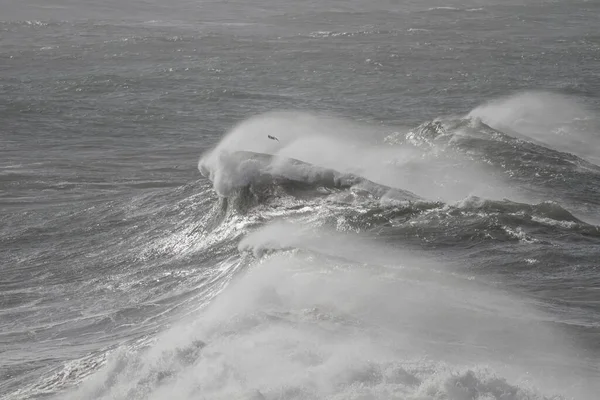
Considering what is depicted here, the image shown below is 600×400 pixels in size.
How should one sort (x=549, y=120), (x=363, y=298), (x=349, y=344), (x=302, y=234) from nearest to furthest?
1. (x=349, y=344)
2. (x=363, y=298)
3. (x=302, y=234)
4. (x=549, y=120)

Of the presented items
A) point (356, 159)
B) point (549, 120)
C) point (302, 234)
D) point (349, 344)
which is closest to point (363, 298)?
point (349, 344)

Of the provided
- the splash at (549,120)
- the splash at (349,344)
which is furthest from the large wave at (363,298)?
the splash at (549,120)

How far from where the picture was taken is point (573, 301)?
1144 centimetres

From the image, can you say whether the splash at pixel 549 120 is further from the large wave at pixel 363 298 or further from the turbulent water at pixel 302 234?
the large wave at pixel 363 298

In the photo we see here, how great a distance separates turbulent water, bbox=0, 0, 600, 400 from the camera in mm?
9984

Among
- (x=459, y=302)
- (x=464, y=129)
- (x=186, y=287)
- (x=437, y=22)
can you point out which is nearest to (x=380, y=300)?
(x=459, y=302)

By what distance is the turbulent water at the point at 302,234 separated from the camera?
998 centimetres

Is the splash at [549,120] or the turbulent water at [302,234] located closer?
the turbulent water at [302,234]

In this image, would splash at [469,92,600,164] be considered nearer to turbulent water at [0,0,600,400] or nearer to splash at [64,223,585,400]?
turbulent water at [0,0,600,400]

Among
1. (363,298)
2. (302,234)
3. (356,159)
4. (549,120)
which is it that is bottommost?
(549,120)

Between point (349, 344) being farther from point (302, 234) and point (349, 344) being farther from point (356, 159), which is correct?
point (356, 159)

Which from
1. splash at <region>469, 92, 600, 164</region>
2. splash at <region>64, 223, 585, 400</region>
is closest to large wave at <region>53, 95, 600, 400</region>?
splash at <region>64, 223, 585, 400</region>

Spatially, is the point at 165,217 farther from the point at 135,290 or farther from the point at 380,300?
the point at 380,300

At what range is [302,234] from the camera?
48.1 feet
